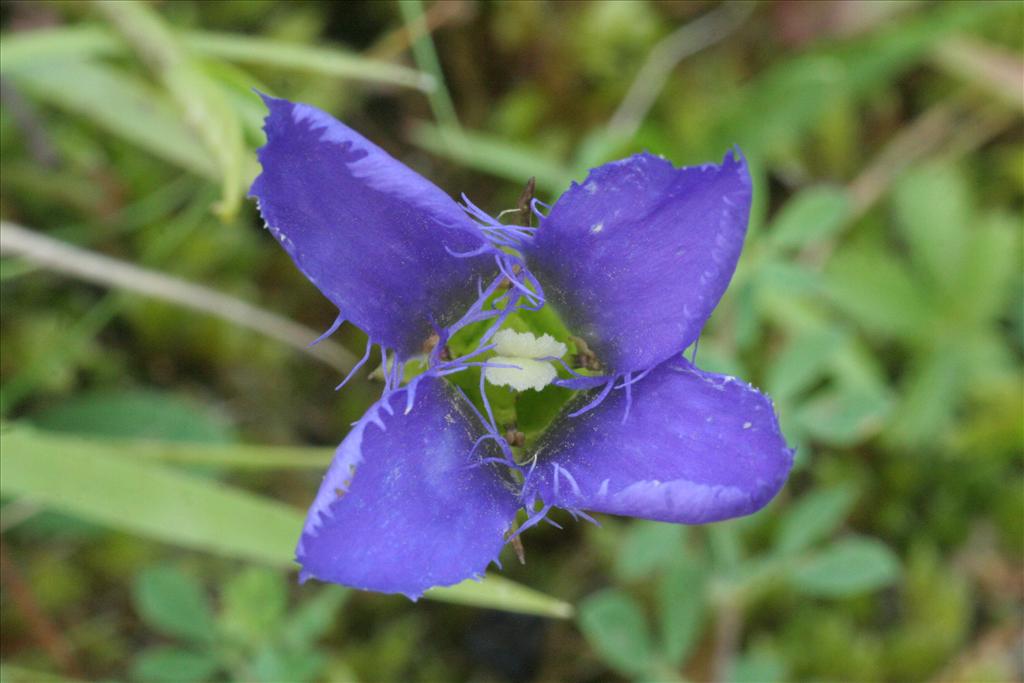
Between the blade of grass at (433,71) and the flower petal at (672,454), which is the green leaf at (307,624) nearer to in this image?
the flower petal at (672,454)

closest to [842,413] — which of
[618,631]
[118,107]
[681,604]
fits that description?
[681,604]

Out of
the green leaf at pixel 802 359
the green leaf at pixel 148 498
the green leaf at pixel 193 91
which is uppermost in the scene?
the green leaf at pixel 193 91

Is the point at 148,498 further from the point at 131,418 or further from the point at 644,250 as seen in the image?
the point at 644,250

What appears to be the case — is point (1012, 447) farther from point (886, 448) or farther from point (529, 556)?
point (529, 556)

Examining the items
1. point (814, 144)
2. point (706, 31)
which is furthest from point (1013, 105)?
point (706, 31)

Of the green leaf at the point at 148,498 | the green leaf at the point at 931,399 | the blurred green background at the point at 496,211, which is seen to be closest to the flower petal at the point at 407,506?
the green leaf at the point at 148,498

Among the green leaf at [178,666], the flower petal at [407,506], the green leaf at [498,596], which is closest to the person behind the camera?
the flower petal at [407,506]

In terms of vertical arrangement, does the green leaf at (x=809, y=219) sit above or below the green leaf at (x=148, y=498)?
above

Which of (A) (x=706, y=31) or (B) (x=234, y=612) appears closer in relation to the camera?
(B) (x=234, y=612)
